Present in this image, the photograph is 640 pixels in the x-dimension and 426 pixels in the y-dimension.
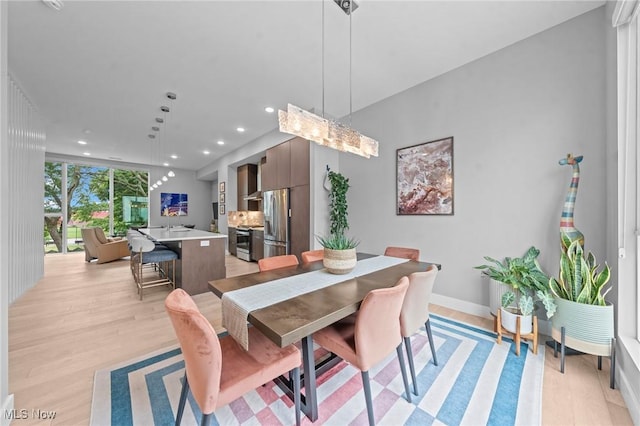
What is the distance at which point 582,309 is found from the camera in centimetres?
178

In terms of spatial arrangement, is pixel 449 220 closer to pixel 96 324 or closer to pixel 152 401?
pixel 152 401

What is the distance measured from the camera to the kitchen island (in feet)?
11.8

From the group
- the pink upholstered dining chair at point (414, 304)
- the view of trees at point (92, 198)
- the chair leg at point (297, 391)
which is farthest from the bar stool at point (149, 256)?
the view of trees at point (92, 198)

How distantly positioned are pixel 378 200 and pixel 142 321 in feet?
11.4

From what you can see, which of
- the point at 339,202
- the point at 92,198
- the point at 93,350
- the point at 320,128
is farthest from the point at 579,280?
the point at 92,198

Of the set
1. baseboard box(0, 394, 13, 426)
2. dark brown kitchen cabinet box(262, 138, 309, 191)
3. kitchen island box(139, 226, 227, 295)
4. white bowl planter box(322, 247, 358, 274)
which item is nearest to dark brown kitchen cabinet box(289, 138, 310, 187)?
dark brown kitchen cabinet box(262, 138, 309, 191)

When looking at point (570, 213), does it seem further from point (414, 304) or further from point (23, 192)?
point (23, 192)

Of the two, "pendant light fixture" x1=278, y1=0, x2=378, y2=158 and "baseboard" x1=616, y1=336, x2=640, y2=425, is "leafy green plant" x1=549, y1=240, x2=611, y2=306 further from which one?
"pendant light fixture" x1=278, y1=0, x2=378, y2=158

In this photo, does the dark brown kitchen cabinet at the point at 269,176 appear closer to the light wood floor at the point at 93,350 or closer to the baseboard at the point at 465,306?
the light wood floor at the point at 93,350

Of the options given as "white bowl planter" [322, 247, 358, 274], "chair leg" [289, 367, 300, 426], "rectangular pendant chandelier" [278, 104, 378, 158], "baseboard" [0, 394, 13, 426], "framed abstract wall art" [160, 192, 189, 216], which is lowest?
"baseboard" [0, 394, 13, 426]

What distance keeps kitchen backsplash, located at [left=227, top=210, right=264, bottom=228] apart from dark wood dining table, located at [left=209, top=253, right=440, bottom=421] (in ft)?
17.6

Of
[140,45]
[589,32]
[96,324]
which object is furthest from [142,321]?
[589,32]

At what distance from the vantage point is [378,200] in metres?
3.76

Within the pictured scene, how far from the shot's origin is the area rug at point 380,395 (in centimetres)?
141
